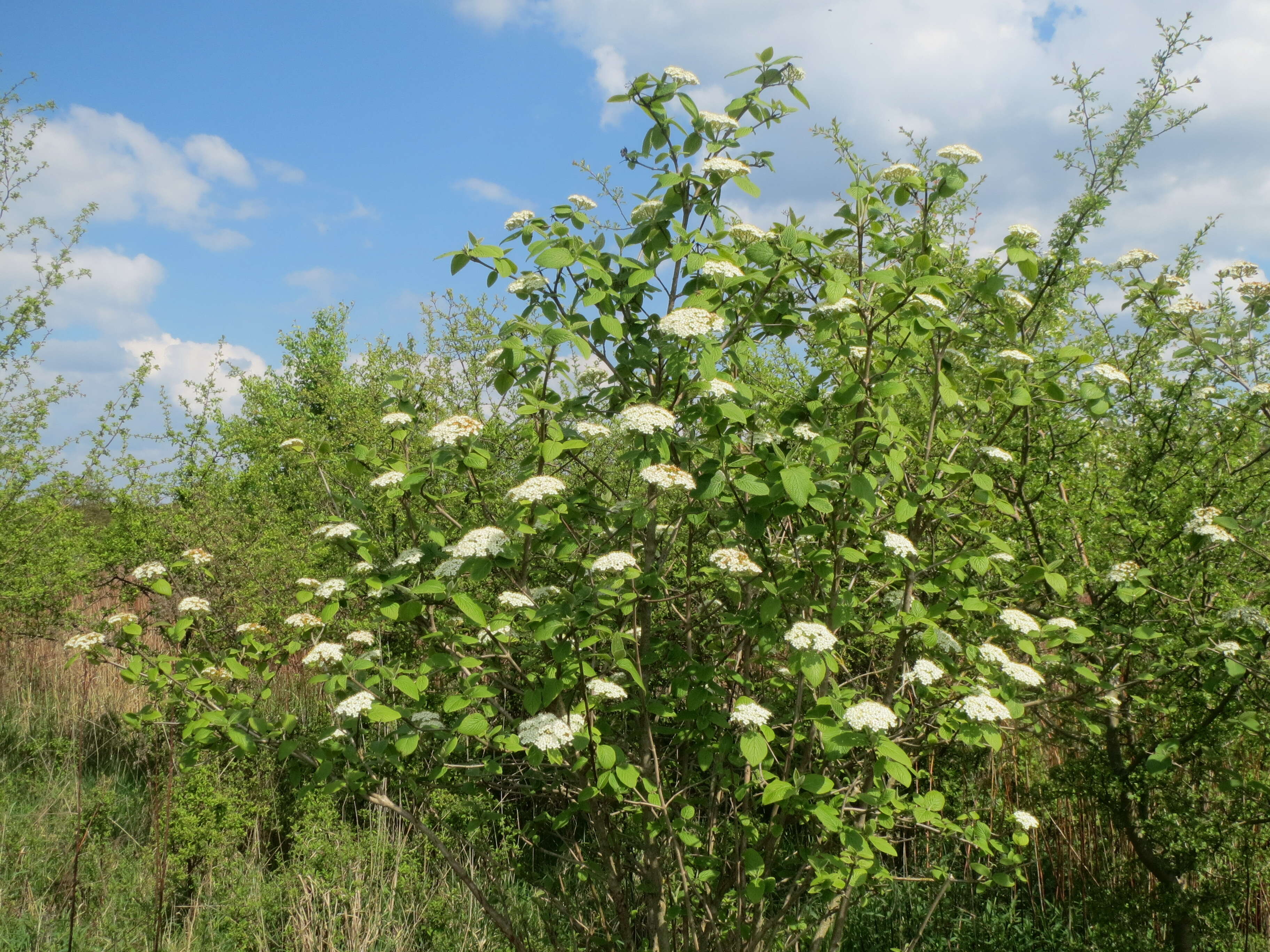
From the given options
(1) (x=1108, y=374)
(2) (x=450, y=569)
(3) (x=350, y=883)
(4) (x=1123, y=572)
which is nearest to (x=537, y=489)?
(2) (x=450, y=569)

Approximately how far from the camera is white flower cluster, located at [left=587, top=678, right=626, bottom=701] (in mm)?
2178

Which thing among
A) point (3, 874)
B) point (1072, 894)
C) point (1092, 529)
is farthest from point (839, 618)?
point (3, 874)

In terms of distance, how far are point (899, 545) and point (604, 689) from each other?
2.95 feet

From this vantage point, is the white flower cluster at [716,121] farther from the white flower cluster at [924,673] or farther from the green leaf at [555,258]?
the white flower cluster at [924,673]

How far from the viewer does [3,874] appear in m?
4.32

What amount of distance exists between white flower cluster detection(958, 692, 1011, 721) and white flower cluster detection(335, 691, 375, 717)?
5.46 feet

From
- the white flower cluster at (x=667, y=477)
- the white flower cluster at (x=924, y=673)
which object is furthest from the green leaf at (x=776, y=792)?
the white flower cluster at (x=667, y=477)

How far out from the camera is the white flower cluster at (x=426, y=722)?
239 cm

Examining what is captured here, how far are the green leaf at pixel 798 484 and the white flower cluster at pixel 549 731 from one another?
0.84 m

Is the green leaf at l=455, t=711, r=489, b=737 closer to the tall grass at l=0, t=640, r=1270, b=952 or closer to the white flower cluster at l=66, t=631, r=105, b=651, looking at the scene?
the tall grass at l=0, t=640, r=1270, b=952

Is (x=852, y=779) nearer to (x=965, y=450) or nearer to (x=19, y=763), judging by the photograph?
(x=965, y=450)

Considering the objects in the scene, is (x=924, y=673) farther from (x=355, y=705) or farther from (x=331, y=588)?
(x=331, y=588)

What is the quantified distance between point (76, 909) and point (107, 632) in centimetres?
134

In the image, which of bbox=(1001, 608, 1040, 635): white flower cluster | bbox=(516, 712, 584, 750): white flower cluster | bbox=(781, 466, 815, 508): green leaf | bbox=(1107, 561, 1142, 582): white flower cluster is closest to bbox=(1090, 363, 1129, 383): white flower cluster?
bbox=(1107, 561, 1142, 582): white flower cluster
